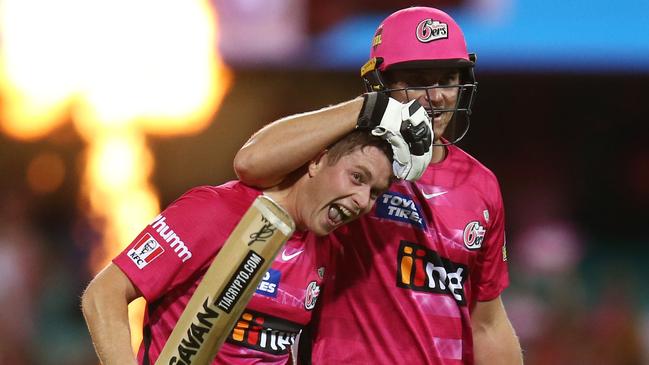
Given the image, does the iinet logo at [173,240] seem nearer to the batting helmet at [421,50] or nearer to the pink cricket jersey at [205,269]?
the pink cricket jersey at [205,269]

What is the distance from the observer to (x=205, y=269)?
2.83 meters

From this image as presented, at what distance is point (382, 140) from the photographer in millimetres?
2830

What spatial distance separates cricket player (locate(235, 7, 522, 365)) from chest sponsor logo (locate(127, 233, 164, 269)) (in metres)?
0.59

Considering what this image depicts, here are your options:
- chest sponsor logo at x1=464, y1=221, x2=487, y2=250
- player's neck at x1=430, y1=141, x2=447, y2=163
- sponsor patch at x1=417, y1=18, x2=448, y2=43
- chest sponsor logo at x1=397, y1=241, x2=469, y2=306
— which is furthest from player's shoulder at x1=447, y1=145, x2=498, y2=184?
sponsor patch at x1=417, y1=18, x2=448, y2=43

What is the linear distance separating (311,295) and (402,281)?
1.05ft

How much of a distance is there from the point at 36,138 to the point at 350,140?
22.4ft

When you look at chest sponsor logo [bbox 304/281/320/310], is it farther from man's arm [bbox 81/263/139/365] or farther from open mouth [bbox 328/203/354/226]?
man's arm [bbox 81/263/139/365]

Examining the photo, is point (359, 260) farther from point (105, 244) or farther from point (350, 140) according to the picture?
point (105, 244)

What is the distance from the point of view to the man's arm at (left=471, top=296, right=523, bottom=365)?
3512mm

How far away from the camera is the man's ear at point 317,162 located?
289 centimetres

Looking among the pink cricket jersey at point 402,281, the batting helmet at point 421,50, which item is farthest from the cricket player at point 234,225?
the batting helmet at point 421,50

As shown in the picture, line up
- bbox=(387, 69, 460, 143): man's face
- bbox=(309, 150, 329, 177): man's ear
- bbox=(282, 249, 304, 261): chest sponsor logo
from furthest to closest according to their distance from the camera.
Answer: bbox=(387, 69, 460, 143): man's face → bbox=(282, 249, 304, 261): chest sponsor logo → bbox=(309, 150, 329, 177): man's ear

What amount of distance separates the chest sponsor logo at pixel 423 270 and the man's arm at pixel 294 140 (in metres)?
0.56

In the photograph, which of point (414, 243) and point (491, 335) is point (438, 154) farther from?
point (491, 335)
